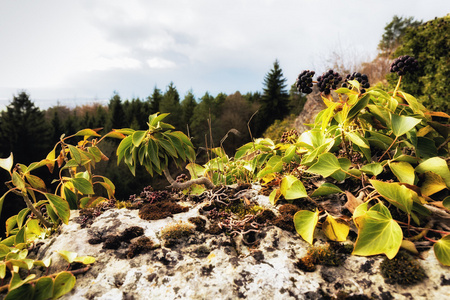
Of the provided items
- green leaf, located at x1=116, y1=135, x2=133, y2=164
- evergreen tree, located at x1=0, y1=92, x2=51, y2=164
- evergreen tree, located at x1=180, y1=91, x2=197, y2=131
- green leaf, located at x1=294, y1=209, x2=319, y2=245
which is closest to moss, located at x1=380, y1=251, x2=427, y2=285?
green leaf, located at x1=294, y1=209, x2=319, y2=245

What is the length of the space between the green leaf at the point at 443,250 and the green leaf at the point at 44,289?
1667mm

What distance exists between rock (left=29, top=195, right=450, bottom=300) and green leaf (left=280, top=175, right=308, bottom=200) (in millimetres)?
208

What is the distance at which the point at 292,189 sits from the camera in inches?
59.3

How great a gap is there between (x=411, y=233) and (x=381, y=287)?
16.4 inches

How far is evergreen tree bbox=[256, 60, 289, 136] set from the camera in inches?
1513

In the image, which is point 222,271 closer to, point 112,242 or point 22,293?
point 112,242

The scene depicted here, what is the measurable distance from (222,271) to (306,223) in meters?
0.50

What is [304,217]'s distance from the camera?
4.54 ft

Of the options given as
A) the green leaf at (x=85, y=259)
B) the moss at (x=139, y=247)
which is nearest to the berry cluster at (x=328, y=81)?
the moss at (x=139, y=247)

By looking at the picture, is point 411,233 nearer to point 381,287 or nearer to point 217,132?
point 381,287

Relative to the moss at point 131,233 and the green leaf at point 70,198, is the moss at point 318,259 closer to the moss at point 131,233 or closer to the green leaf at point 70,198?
the moss at point 131,233

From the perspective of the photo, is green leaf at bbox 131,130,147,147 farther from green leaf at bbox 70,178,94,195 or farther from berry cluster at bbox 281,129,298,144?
berry cluster at bbox 281,129,298,144

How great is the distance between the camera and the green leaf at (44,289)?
43.6 inches

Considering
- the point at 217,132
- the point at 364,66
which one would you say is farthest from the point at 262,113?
the point at 364,66
